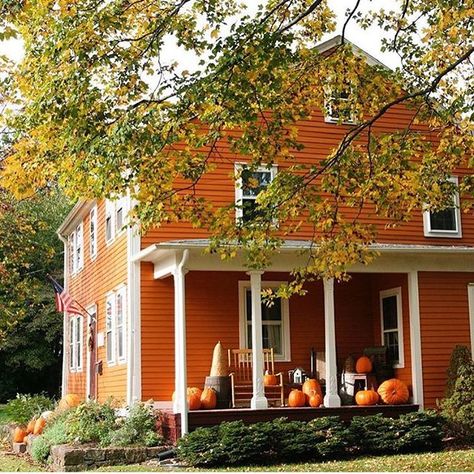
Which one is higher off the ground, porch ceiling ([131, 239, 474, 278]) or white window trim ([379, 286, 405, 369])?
porch ceiling ([131, 239, 474, 278])

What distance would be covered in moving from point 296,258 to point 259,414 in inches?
129

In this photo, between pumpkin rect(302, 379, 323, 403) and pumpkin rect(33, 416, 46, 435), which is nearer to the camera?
pumpkin rect(302, 379, 323, 403)

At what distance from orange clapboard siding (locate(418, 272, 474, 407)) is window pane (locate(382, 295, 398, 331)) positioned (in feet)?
2.37

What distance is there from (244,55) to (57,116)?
239cm

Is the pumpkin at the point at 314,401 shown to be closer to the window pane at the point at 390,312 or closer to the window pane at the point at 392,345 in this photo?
the window pane at the point at 392,345

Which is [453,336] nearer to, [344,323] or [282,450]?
[344,323]

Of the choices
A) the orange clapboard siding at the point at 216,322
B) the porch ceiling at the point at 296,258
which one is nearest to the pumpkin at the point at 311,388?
the orange clapboard siding at the point at 216,322

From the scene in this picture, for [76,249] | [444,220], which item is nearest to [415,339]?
[444,220]

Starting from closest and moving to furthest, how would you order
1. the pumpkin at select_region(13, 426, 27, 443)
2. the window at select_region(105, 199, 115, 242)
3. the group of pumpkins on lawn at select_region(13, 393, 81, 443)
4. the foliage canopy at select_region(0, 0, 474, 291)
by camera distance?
1. the foliage canopy at select_region(0, 0, 474, 291)
2. the group of pumpkins on lawn at select_region(13, 393, 81, 443)
3. the pumpkin at select_region(13, 426, 27, 443)
4. the window at select_region(105, 199, 115, 242)

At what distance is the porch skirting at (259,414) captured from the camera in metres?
15.7

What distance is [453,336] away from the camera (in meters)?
18.5

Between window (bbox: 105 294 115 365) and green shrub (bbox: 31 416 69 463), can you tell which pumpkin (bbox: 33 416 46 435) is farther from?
window (bbox: 105 294 115 365)

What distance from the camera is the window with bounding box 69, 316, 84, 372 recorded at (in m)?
25.0

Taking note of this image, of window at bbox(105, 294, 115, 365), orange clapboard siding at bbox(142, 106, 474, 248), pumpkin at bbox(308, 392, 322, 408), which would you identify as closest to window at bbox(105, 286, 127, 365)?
window at bbox(105, 294, 115, 365)
